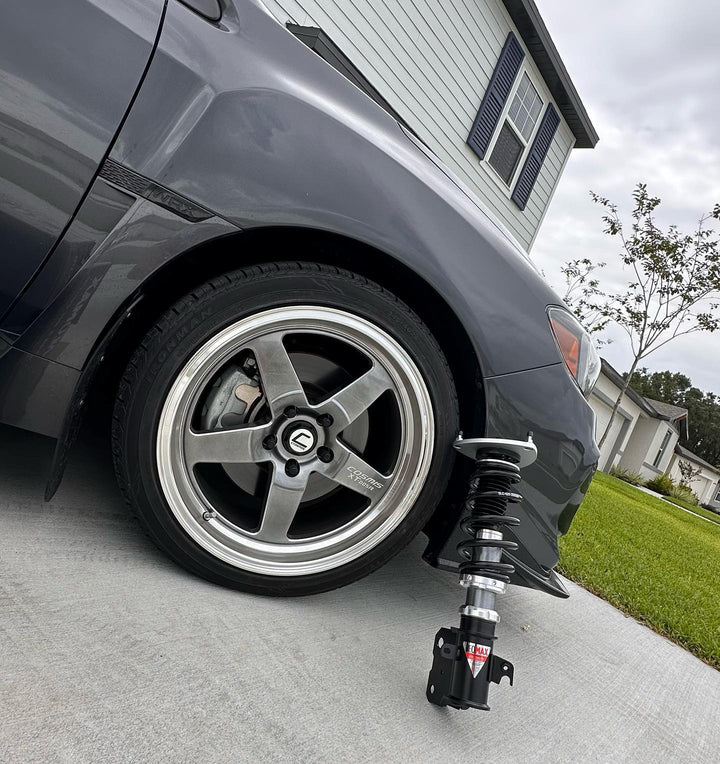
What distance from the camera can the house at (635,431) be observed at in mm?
23094

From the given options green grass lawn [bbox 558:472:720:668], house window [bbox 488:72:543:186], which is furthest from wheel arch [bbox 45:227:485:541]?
house window [bbox 488:72:543:186]

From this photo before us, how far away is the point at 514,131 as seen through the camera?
8.80 m

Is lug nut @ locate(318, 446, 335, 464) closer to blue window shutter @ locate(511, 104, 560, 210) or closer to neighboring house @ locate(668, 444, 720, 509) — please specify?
blue window shutter @ locate(511, 104, 560, 210)

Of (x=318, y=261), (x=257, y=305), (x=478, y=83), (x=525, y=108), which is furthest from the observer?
(x=525, y=108)

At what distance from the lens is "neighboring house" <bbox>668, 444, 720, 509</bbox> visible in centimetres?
4427

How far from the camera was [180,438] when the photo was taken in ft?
4.91

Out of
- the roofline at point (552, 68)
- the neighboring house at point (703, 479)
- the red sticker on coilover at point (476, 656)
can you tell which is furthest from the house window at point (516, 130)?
the neighboring house at point (703, 479)

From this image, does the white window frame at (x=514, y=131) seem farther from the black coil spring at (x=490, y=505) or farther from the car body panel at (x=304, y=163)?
the black coil spring at (x=490, y=505)

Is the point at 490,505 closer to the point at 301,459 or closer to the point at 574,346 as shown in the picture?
the point at 301,459

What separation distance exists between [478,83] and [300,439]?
7.62 metres

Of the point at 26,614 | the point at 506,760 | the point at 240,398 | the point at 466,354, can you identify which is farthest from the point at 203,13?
the point at 506,760

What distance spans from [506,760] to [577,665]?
713mm

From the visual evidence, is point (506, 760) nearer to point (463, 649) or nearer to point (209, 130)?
point (463, 649)

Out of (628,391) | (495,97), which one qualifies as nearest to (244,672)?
(495,97)
